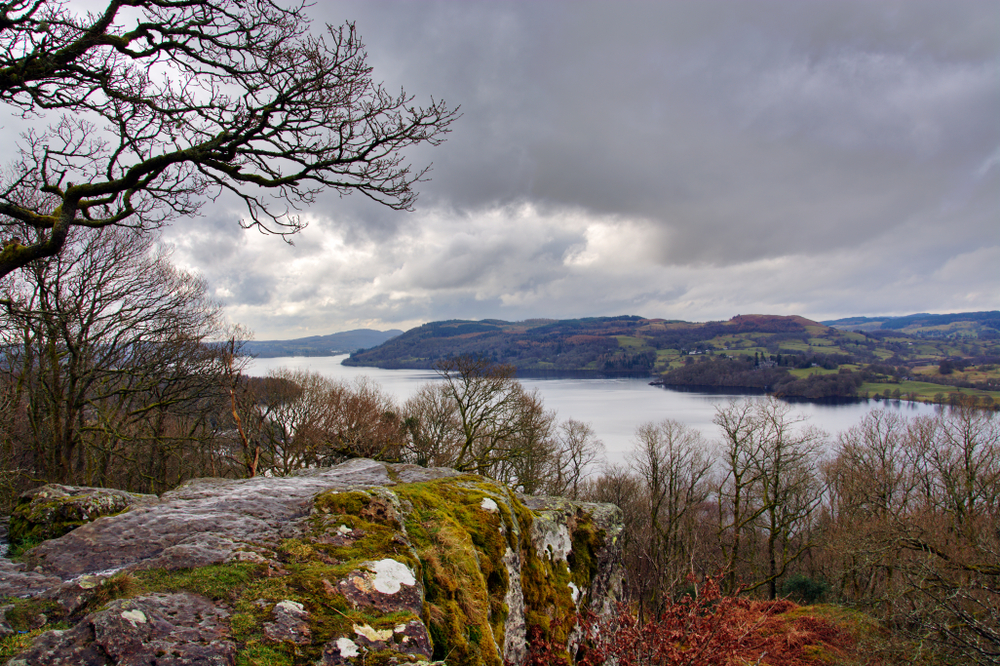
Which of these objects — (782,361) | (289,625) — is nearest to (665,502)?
(289,625)

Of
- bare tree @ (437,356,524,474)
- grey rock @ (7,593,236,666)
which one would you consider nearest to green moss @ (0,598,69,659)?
grey rock @ (7,593,236,666)

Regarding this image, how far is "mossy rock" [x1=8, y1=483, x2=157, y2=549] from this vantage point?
4.41m

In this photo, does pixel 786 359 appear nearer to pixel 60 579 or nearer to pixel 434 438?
pixel 434 438

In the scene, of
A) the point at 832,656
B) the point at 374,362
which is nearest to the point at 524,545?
the point at 832,656

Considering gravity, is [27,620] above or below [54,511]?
above

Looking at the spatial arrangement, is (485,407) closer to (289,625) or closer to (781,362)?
(289,625)

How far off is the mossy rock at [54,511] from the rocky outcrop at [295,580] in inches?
28.8

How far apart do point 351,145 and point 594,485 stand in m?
36.9

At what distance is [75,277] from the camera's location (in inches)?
531

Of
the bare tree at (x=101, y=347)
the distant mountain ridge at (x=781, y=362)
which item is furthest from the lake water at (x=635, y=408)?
the bare tree at (x=101, y=347)

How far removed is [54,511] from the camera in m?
4.55

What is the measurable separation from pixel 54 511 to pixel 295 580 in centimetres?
332

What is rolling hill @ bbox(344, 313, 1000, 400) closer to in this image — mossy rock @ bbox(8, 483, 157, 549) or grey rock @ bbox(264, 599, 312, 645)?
grey rock @ bbox(264, 599, 312, 645)

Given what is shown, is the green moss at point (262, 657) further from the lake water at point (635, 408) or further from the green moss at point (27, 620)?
the lake water at point (635, 408)
